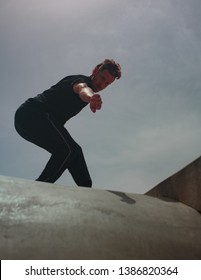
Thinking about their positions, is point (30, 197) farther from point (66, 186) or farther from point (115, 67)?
point (115, 67)

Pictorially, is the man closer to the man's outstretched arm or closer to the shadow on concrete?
the man's outstretched arm

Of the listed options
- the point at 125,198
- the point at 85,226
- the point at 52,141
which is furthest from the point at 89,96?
the point at 85,226

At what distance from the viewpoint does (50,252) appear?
217cm

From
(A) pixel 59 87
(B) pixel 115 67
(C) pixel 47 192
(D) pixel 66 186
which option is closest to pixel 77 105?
(A) pixel 59 87

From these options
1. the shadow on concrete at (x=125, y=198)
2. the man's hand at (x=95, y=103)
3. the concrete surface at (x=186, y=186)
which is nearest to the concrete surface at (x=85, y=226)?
the shadow on concrete at (x=125, y=198)

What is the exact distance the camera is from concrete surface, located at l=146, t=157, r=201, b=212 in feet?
11.5

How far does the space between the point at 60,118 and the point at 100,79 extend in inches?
27.1

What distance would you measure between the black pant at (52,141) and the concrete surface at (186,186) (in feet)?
2.89

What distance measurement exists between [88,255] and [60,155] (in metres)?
1.95

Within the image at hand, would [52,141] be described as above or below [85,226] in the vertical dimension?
above

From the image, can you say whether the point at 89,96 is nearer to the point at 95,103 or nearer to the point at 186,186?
the point at 95,103

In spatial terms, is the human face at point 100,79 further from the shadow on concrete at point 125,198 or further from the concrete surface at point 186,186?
the shadow on concrete at point 125,198

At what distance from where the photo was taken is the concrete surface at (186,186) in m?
3.52

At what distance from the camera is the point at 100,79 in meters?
4.43
